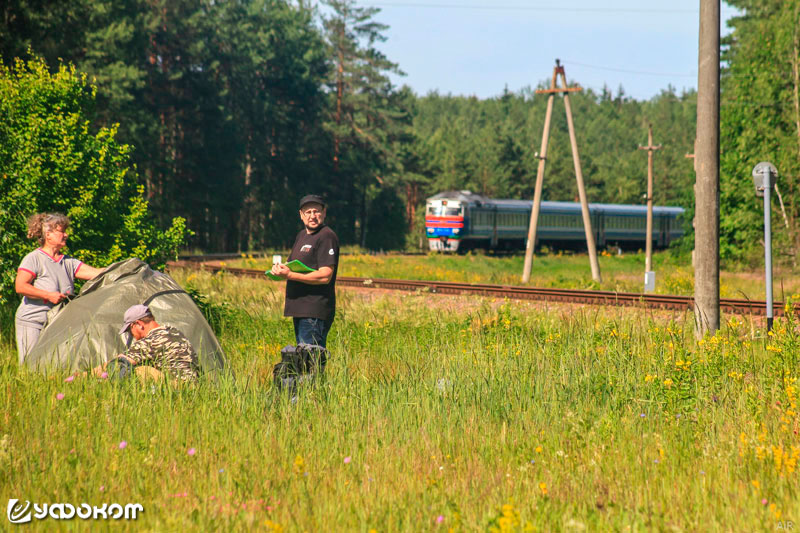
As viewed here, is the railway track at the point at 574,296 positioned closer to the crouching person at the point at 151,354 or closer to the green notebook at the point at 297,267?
the green notebook at the point at 297,267

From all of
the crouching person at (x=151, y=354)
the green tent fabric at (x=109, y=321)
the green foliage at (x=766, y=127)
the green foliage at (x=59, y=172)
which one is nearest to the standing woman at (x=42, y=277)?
the green tent fabric at (x=109, y=321)

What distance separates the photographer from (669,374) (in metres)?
6.35

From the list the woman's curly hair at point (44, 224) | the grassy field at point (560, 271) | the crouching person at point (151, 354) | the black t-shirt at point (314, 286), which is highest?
the woman's curly hair at point (44, 224)

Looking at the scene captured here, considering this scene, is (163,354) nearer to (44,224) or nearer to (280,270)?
(280,270)

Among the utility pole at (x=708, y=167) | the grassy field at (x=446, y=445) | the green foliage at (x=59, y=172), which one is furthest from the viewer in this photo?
the green foliage at (x=59, y=172)

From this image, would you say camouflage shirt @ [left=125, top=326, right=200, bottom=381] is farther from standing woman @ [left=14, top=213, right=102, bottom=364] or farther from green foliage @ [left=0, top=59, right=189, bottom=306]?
green foliage @ [left=0, top=59, right=189, bottom=306]

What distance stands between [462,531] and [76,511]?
196 cm

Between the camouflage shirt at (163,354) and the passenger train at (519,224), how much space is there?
33.8 m

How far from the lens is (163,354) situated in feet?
20.0

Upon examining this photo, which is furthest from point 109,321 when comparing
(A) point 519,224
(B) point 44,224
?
(A) point 519,224

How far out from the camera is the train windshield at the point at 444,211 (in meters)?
39.8

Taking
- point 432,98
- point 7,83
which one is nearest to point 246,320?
point 7,83

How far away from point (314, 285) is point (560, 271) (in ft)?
92.7

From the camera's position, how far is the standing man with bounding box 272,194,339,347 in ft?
21.9
